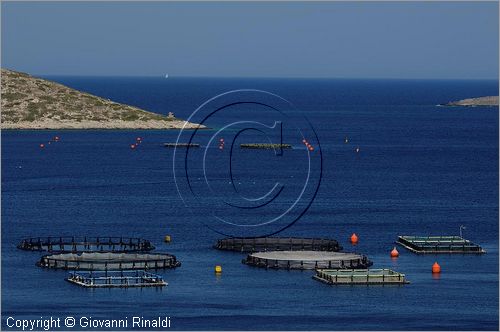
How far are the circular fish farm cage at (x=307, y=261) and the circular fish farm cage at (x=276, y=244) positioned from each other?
6.26m

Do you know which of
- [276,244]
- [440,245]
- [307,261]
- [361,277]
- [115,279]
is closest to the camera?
[115,279]

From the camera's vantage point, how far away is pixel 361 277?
447 feet

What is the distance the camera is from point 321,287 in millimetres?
135000

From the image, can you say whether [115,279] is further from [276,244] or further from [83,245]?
[276,244]

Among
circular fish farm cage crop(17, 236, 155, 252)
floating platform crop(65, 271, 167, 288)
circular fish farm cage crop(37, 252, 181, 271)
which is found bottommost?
floating platform crop(65, 271, 167, 288)

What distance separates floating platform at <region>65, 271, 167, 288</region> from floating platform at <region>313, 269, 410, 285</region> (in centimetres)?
1520

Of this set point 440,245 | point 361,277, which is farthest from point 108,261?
point 440,245

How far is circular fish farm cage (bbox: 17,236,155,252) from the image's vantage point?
516 ft

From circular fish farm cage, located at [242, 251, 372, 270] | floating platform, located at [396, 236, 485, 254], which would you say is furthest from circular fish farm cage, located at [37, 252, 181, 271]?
floating platform, located at [396, 236, 485, 254]

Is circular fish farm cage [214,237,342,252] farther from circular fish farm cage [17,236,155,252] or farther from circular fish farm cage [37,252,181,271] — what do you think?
circular fish farm cage [37,252,181,271]

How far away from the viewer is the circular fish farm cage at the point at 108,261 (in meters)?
142

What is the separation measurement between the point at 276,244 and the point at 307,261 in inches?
573

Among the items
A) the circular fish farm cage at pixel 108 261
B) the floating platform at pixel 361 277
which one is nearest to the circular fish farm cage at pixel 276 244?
the circular fish farm cage at pixel 108 261

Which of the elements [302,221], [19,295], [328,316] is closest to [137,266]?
[19,295]
